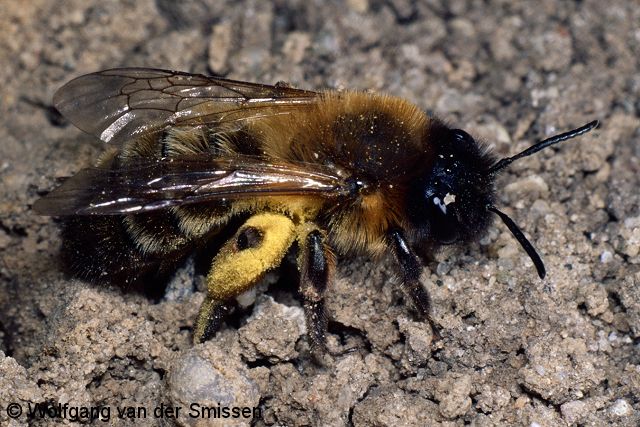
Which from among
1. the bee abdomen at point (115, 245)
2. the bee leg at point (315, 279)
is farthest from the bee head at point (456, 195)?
the bee abdomen at point (115, 245)

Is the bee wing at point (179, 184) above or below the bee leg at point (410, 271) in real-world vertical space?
above

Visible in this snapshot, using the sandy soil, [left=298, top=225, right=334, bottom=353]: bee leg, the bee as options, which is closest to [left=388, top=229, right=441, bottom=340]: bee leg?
the bee

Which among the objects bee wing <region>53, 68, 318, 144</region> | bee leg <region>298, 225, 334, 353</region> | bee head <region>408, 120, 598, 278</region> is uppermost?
bee wing <region>53, 68, 318, 144</region>

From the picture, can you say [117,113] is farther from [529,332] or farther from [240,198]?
[529,332]

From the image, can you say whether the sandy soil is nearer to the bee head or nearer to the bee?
the bee

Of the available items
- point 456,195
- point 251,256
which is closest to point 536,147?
point 456,195

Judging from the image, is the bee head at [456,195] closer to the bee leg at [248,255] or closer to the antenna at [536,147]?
the antenna at [536,147]

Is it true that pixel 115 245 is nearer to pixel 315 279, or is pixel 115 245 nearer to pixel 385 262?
pixel 315 279
